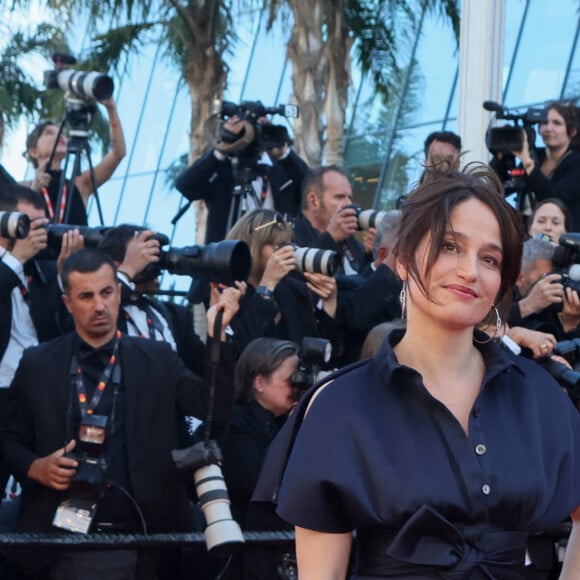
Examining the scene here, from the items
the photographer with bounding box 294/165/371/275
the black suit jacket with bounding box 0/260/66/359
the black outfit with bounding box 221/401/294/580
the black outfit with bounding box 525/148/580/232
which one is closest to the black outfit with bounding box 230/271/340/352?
the black outfit with bounding box 221/401/294/580

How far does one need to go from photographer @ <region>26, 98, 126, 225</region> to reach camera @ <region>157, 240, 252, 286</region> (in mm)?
1688

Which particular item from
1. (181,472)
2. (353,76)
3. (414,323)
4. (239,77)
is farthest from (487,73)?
(239,77)

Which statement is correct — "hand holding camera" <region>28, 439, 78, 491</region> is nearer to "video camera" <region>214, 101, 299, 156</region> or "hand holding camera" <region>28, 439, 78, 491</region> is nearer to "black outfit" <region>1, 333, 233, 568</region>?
"black outfit" <region>1, 333, 233, 568</region>

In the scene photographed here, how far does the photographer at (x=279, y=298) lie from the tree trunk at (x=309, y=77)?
25.9 feet

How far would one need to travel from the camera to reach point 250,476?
5.22m

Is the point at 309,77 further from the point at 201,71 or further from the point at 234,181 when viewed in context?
the point at 234,181

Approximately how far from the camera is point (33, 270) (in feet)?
18.6

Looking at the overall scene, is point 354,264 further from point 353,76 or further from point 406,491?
point 353,76

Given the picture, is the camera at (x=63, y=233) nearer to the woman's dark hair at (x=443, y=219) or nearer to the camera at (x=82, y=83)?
the camera at (x=82, y=83)

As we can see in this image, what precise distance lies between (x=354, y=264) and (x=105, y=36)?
10077 millimetres

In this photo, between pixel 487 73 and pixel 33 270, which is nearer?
pixel 33 270

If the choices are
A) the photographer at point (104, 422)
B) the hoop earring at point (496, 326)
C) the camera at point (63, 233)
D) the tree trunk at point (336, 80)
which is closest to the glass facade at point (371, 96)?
the tree trunk at point (336, 80)

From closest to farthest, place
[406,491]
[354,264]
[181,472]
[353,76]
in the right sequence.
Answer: [406,491] < [181,472] < [354,264] < [353,76]

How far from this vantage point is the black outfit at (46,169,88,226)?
6848 mm
